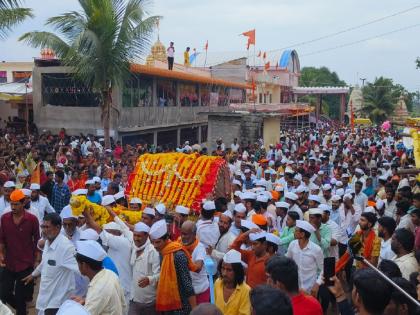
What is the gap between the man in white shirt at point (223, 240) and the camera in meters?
6.44

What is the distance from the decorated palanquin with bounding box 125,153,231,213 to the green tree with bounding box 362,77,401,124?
38.6 metres

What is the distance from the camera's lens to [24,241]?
656 centimetres

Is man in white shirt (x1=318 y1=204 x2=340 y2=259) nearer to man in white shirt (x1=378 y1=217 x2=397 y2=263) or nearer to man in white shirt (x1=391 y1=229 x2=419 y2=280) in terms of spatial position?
man in white shirt (x1=378 y1=217 x2=397 y2=263)

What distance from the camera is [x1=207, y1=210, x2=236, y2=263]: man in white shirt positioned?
6438 millimetres

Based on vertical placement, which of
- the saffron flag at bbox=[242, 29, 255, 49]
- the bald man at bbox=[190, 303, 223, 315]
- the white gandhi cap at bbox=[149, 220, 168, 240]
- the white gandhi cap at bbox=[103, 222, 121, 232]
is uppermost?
the saffron flag at bbox=[242, 29, 255, 49]

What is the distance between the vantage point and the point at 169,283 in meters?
5.18

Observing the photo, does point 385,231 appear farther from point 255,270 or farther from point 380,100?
point 380,100

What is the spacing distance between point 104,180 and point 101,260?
272 inches

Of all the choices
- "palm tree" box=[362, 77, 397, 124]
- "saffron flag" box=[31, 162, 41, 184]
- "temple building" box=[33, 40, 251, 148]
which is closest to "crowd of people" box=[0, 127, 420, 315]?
"saffron flag" box=[31, 162, 41, 184]

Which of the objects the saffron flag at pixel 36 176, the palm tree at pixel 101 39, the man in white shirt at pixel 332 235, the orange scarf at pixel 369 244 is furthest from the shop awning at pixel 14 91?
the orange scarf at pixel 369 244

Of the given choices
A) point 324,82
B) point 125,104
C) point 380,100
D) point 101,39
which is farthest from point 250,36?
point 324,82

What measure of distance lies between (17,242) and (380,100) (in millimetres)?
42840

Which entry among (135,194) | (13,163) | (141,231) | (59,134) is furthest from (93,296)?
(59,134)

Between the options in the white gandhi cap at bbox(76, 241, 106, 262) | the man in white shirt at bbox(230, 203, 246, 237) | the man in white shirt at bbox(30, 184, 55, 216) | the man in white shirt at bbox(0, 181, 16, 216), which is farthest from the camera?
the man in white shirt at bbox(30, 184, 55, 216)
